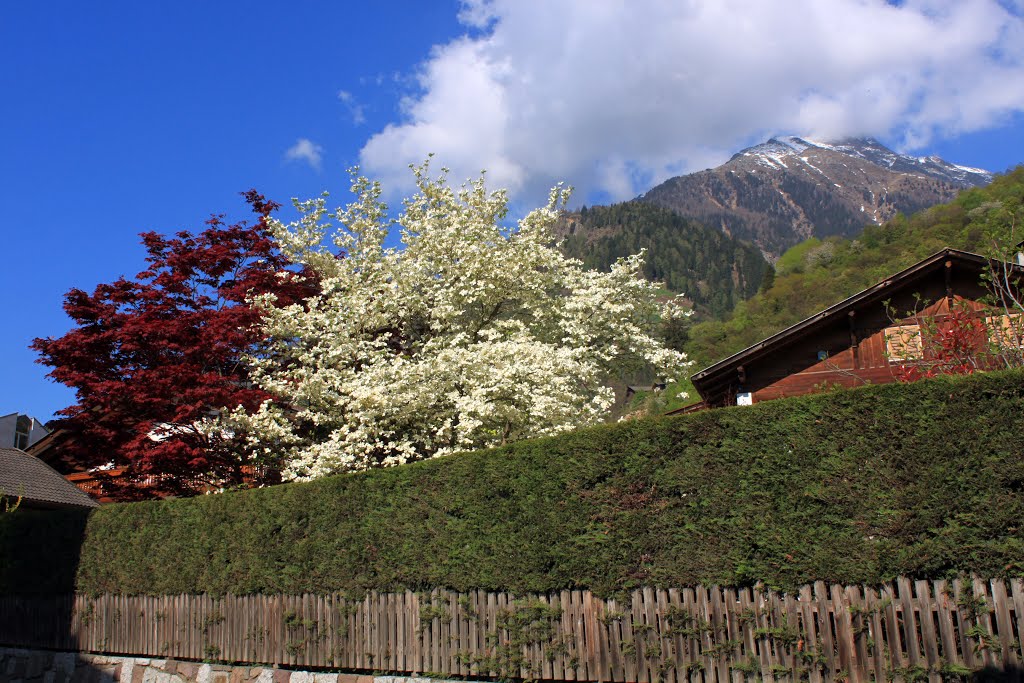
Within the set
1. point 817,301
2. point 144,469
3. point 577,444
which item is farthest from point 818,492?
point 817,301

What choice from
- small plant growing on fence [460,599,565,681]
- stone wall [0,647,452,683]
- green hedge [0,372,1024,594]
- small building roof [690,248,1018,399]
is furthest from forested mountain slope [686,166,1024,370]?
small plant growing on fence [460,599,565,681]

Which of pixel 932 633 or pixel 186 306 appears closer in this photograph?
pixel 932 633

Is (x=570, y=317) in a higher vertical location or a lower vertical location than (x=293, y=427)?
higher

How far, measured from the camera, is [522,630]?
8.73m

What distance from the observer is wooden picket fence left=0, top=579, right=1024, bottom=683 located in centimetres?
625

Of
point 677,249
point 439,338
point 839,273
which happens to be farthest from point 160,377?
point 677,249

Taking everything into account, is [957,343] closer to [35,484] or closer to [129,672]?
[129,672]

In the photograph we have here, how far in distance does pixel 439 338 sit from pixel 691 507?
26.9 feet

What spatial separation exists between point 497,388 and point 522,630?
5.35 m

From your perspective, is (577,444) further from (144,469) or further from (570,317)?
(144,469)

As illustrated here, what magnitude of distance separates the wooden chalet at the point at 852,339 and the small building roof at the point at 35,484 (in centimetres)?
1379

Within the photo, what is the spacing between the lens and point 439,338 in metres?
15.1

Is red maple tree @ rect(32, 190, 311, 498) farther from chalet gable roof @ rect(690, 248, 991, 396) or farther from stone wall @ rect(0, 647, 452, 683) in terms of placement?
chalet gable roof @ rect(690, 248, 991, 396)

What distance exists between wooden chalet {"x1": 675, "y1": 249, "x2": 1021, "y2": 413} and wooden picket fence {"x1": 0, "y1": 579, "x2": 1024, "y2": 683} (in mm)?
8983
